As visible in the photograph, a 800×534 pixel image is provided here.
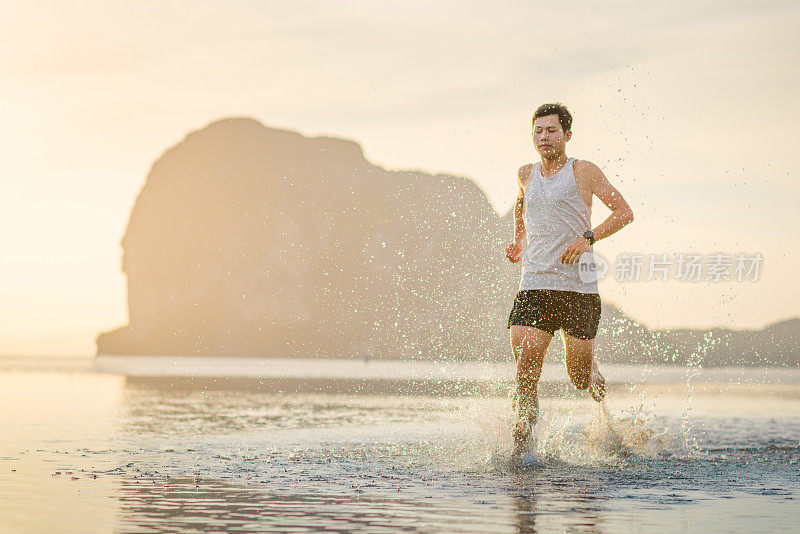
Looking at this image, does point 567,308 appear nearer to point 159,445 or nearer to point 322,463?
point 322,463

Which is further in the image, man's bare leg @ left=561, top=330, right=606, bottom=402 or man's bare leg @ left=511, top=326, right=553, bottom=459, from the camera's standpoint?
man's bare leg @ left=561, top=330, right=606, bottom=402

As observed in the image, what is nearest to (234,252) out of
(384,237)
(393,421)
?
(384,237)

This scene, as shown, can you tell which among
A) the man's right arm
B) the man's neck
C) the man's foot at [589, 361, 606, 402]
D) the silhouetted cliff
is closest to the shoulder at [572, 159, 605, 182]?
the man's neck

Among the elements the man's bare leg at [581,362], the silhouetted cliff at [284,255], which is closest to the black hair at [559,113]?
the man's bare leg at [581,362]

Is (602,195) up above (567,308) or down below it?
above

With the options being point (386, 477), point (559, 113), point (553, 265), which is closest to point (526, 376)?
point (553, 265)

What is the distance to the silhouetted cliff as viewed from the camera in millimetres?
173500

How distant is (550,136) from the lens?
8375 millimetres

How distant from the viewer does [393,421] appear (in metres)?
14.7

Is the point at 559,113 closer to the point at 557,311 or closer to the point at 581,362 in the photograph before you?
the point at 557,311

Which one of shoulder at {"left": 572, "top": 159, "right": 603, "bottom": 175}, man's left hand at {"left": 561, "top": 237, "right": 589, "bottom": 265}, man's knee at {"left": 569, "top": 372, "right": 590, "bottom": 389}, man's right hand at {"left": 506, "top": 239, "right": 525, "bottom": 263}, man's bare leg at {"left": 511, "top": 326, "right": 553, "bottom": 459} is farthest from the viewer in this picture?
man's right hand at {"left": 506, "top": 239, "right": 525, "bottom": 263}

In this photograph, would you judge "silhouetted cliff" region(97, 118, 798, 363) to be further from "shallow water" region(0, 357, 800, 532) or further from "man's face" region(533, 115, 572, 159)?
"man's face" region(533, 115, 572, 159)

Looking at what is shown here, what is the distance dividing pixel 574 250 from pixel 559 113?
4.40ft

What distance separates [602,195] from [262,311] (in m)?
169
